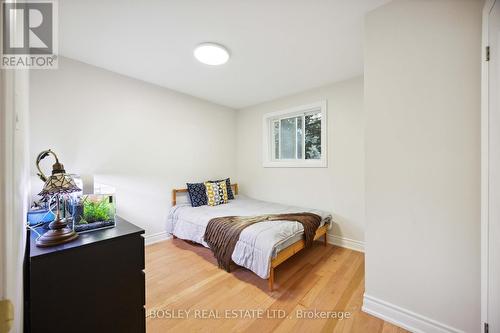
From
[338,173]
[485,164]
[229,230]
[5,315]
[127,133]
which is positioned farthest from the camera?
[338,173]

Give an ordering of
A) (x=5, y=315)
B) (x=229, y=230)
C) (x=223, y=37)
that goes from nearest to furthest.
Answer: (x=5, y=315) < (x=223, y=37) < (x=229, y=230)

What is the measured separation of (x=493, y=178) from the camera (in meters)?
1.06

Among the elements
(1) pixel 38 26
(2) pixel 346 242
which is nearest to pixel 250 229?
(2) pixel 346 242

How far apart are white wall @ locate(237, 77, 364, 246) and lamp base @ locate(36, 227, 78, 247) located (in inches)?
113

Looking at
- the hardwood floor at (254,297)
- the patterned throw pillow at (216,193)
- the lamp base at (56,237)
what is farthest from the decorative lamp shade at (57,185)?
the patterned throw pillow at (216,193)

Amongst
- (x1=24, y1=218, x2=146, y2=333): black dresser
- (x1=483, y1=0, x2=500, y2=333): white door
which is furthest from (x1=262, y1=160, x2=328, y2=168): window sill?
(x1=24, y1=218, x2=146, y2=333): black dresser

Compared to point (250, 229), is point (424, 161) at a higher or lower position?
higher

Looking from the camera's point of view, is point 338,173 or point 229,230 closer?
point 229,230

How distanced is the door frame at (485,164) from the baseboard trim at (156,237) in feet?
11.0

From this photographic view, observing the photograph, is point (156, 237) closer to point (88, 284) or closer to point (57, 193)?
point (88, 284)

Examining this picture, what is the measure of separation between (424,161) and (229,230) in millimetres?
1825

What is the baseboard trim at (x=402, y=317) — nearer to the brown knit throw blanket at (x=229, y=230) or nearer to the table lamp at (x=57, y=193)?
the brown knit throw blanket at (x=229, y=230)

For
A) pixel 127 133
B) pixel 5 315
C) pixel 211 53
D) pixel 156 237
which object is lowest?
pixel 156 237

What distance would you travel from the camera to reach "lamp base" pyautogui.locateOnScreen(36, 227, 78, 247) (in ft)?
3.27
